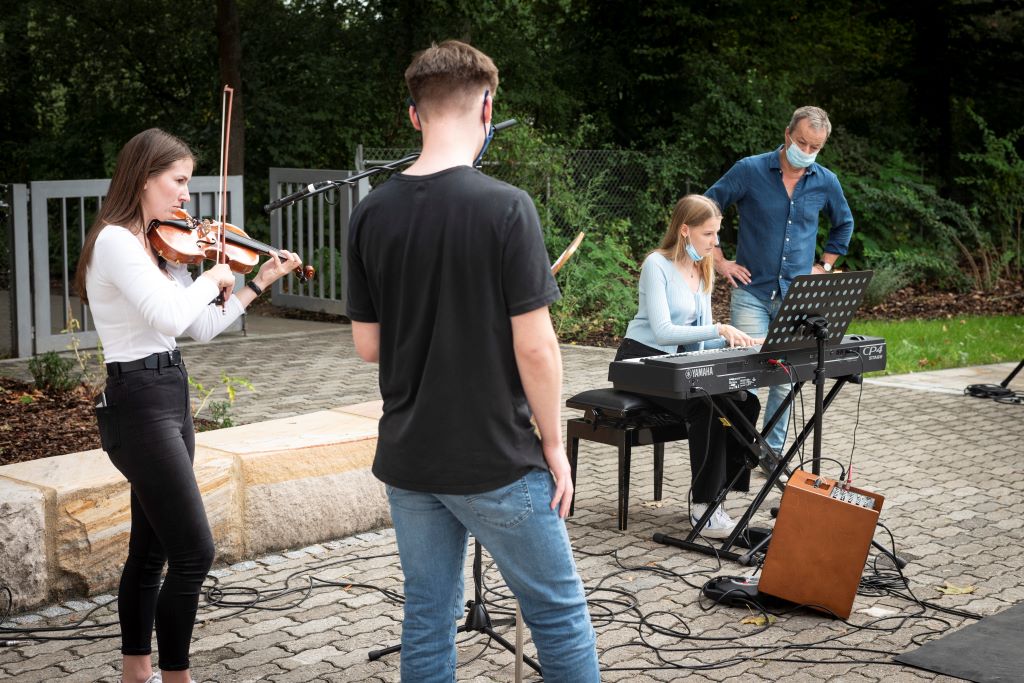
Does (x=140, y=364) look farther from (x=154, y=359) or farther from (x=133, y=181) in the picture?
(x=133, y=181)

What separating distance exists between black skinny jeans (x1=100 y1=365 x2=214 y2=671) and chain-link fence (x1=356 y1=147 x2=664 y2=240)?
362 inches

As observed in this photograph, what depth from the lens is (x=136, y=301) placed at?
11.1 ft

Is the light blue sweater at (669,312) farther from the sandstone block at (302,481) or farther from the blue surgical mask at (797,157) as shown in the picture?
the sandstone block at (302,481)

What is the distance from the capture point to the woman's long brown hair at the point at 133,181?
353cm

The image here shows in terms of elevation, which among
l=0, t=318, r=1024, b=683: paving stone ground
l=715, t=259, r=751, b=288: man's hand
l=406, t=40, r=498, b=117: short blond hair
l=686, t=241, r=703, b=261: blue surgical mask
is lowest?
l=0, t=318, r=1024, b=683: paving stone ground

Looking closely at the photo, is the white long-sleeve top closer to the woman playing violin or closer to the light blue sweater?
the woman playing violin

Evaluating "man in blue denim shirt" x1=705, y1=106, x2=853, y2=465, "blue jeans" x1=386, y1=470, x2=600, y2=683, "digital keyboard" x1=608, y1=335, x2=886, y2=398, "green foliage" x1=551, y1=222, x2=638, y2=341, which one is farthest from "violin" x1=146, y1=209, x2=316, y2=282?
"green foliage" x1=551, y1=222, x2=638, y2=341

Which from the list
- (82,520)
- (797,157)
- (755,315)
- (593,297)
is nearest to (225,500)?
(82,520)

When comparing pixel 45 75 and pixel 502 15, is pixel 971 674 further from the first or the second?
pixel 45 75

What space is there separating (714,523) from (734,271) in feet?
5.03

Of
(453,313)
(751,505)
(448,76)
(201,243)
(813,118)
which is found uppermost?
(813,118)

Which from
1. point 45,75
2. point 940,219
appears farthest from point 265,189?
point 940,219

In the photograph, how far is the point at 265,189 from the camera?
55.4 ft

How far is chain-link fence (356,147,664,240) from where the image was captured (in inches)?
532
